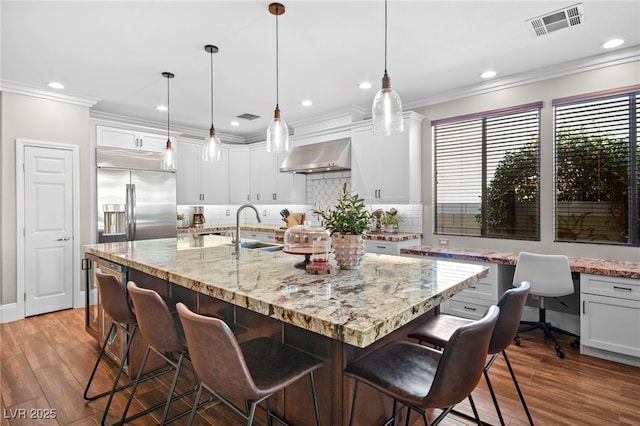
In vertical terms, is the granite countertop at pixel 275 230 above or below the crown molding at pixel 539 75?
below

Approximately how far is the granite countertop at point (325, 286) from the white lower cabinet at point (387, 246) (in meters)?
1.79

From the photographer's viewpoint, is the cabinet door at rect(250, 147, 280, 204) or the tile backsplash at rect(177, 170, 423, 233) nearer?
the tile backsplash at rect(177, 170, 423, 233)

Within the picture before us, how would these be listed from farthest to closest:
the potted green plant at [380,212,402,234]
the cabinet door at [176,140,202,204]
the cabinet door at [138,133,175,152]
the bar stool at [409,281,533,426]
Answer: the cabinet door at [176,140,202,204] < the cabinet door at [138,133,175,152] < the potted green plant at [380,212,402,234] < the bar stool at [409,281,533,426]

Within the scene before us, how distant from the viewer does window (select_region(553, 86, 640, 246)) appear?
3.15 m

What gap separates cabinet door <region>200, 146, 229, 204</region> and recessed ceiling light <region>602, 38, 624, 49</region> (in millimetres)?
5367

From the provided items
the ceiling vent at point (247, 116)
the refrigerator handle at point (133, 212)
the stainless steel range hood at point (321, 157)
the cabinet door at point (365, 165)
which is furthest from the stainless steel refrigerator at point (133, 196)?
the cabinet door at point (365, 165)

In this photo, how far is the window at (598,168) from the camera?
3154mm

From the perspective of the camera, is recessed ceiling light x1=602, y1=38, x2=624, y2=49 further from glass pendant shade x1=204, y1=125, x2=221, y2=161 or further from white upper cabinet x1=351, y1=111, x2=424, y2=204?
glass pendant shade x1=204, y1=125, x2=221, y2=161

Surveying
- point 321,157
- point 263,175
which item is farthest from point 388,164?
point 263,175

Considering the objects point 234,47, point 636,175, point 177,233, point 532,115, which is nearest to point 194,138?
point 177,233

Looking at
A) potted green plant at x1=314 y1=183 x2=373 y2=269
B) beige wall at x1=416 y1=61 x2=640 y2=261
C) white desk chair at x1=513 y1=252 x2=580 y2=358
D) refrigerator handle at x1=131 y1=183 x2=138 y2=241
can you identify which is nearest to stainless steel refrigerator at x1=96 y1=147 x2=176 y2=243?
refrigerator handle at x1=131 y1=183 x2=138 y2=241

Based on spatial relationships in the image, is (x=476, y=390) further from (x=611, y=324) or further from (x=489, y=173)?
(x=489, y=173)

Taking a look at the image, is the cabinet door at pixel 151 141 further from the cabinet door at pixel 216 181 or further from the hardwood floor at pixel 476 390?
the hardwood floor at pixel 476 390

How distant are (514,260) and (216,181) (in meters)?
4.80
